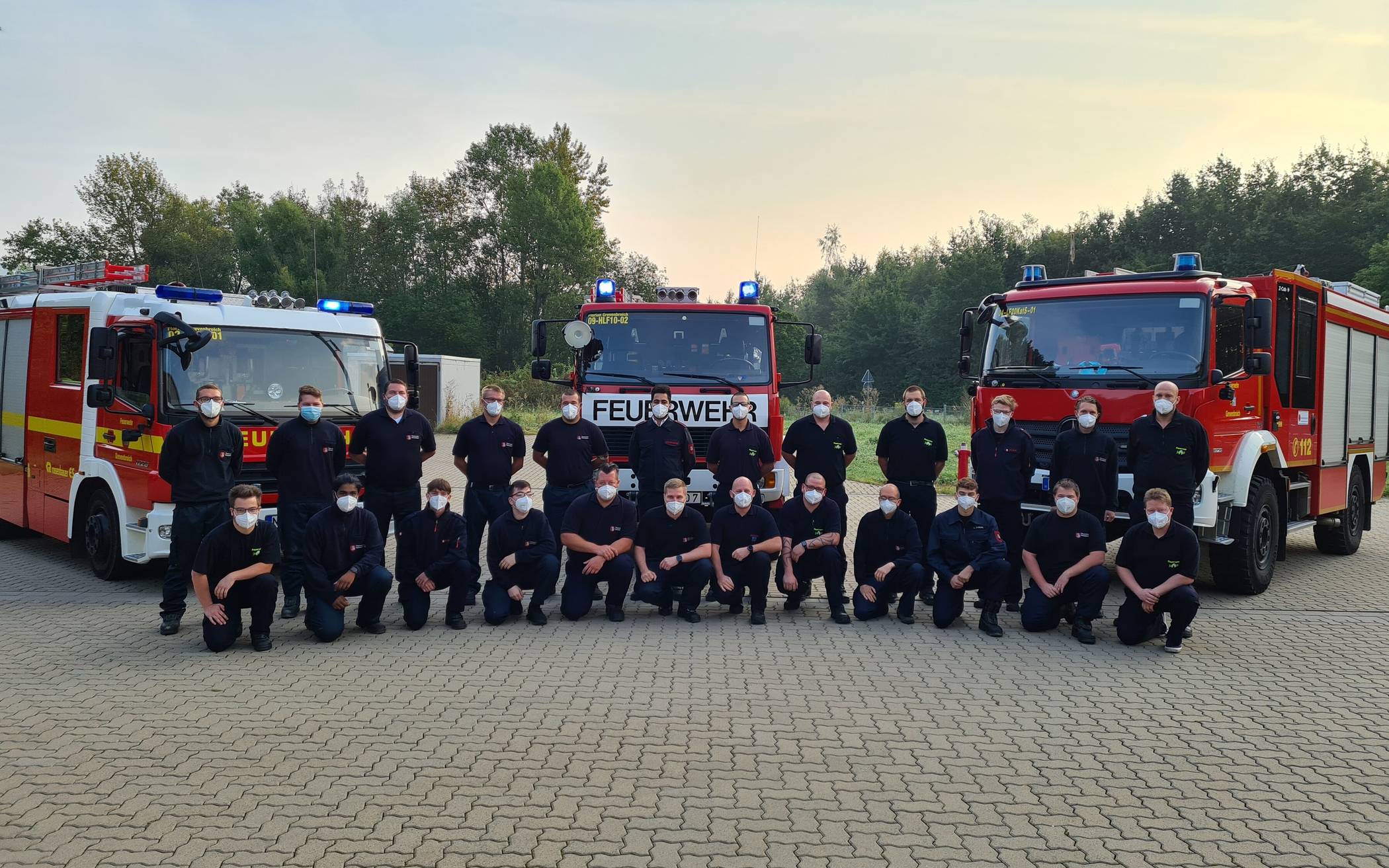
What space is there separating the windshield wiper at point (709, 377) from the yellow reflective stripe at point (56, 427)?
561 cm

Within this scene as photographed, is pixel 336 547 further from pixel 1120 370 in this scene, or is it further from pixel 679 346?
pixel 1120 370

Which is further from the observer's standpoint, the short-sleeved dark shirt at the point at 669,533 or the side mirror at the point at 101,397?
the side mirror at the point at 101,397

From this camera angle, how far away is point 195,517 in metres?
8.18

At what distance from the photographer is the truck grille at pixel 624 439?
1041cm

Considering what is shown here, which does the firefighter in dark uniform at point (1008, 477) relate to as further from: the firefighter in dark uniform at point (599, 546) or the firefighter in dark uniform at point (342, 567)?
the firefighter in dark uniform at point (342, 567)

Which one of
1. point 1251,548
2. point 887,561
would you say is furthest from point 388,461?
point 1251,548

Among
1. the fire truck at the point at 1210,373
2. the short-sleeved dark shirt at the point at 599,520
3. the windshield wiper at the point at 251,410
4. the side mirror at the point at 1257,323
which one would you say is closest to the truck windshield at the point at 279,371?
the windshield wiper at the point at 251,410

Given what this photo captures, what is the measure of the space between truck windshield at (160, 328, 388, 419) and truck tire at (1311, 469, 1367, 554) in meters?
11.4

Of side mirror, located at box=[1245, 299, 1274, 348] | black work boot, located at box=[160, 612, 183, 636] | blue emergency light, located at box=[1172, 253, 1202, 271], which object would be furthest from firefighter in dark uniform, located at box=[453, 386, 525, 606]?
side mirror, located at box=[1245, 299, 1274, 348]

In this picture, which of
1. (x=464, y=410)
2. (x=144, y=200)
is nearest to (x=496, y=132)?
(x=144, y=200)

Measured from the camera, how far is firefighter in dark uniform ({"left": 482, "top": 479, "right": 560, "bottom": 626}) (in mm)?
8516

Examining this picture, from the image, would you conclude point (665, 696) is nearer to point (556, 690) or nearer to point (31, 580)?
point (556, 690)

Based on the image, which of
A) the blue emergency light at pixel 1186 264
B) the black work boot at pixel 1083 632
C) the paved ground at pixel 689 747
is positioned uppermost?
the blue emergency light at pixel 1186 264

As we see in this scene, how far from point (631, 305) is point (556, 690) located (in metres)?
5.27
